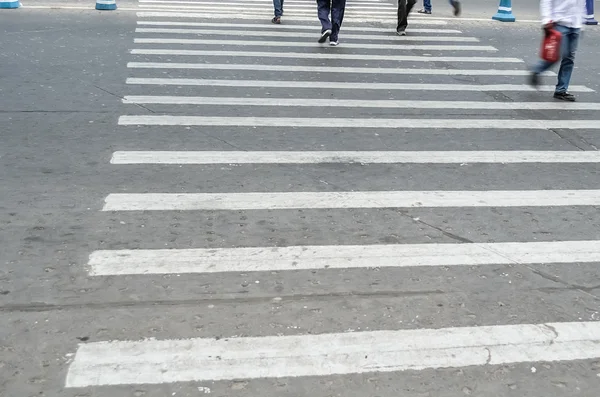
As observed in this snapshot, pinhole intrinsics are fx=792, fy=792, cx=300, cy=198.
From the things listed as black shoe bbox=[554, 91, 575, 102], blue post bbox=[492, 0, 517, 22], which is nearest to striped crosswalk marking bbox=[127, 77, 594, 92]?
black shoe bbox=[554, 91, 575, 102]

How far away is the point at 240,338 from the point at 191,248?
1.34 metres

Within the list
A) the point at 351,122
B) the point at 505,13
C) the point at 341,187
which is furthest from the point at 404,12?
the point at 341,187

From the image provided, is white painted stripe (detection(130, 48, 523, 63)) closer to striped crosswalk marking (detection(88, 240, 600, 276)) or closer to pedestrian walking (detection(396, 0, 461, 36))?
pedestrian walking (detection(396, 0, 461, 36))

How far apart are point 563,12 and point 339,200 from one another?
5.02 metres

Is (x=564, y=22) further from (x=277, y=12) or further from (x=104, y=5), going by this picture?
(x=104, y=5)

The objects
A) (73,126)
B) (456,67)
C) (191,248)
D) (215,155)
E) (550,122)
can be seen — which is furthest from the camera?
(456,67)

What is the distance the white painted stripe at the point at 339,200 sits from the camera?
666cm

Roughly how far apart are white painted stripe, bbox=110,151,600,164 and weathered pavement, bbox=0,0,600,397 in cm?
3

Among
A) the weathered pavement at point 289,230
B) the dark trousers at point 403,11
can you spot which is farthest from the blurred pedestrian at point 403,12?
the weathered pavement at point 289,230

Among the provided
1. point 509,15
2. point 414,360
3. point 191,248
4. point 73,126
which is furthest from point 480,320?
point 509,15

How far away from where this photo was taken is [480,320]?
5008mm

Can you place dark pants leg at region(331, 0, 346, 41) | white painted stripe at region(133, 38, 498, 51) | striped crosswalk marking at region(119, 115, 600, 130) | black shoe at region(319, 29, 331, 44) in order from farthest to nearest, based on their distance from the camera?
black shoe at region(319, 29, 331, 44) < white painted stripe at region(133, 38, 498, 51) < dark pants leg at region(331, 0, 346, 41) < striped crosswalk marking at region(119, 115, 600, 130)

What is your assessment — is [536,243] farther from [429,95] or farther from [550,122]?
[429,95]

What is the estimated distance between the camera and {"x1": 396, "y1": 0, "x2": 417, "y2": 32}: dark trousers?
1444cm
